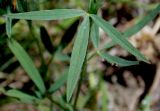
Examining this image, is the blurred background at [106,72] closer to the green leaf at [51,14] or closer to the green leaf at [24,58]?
the green leaf at [24,58]

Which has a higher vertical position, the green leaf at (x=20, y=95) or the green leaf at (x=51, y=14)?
the green leaf at (x=51, y=14)

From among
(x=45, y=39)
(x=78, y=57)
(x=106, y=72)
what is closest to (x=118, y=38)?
(x=78, y=57)

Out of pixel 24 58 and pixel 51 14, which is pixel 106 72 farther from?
pixel 51 14

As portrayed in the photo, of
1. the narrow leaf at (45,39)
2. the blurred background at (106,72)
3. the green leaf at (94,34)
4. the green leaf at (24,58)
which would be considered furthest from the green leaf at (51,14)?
the blurred background at (106,72)

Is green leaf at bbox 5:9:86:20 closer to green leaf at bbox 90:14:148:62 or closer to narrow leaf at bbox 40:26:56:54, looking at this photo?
green leaf at bbox 90:14:148:62

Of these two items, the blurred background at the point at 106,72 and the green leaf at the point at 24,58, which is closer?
the green leaf at the point at 24,58

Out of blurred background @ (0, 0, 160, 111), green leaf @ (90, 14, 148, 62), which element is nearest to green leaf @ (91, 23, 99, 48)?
green leaf @ (90, 14, 148, 62)

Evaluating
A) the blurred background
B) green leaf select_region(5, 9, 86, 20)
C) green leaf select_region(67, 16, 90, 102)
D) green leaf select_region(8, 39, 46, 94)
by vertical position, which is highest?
green leaf select_region(5, 9, 86, 20)

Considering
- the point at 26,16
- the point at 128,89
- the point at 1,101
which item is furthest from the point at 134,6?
the point at 26,16

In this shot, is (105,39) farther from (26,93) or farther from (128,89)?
(26,93)
